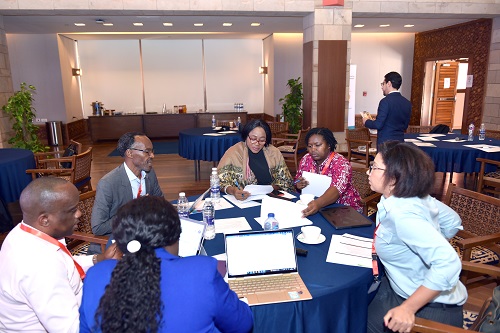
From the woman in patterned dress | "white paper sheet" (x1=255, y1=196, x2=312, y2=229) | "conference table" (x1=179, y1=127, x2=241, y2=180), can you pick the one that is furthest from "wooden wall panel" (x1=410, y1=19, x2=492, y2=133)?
"white paper sheet" (x1=255, y1=196, x2=312, y2=229)

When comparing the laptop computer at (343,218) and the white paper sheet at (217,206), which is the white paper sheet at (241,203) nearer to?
the white paper sheet at (217,206)

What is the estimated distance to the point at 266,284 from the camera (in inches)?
63.3

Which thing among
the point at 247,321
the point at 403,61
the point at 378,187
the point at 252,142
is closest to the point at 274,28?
the point at 403,61

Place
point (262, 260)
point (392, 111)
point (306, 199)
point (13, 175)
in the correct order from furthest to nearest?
point (392, 111)
point (13, 175)
point (306, 199)
point (262, 260)

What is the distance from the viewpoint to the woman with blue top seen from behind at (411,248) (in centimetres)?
145

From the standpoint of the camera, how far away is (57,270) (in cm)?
133

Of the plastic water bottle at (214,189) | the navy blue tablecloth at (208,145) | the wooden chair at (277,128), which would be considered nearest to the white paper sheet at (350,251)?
the plastic water bottle at (214,189)

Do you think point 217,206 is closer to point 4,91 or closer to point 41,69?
point 4,91

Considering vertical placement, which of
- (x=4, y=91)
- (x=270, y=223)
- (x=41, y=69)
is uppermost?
(x=41, y=69)

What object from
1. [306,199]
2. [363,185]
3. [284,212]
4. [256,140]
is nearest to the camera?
[284,212]

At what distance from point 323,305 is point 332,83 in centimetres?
633

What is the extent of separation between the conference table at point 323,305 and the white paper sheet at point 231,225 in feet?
0.92

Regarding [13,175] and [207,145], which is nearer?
[13,175]

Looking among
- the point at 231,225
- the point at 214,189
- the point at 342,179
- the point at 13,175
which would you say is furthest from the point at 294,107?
the point at 231,225
